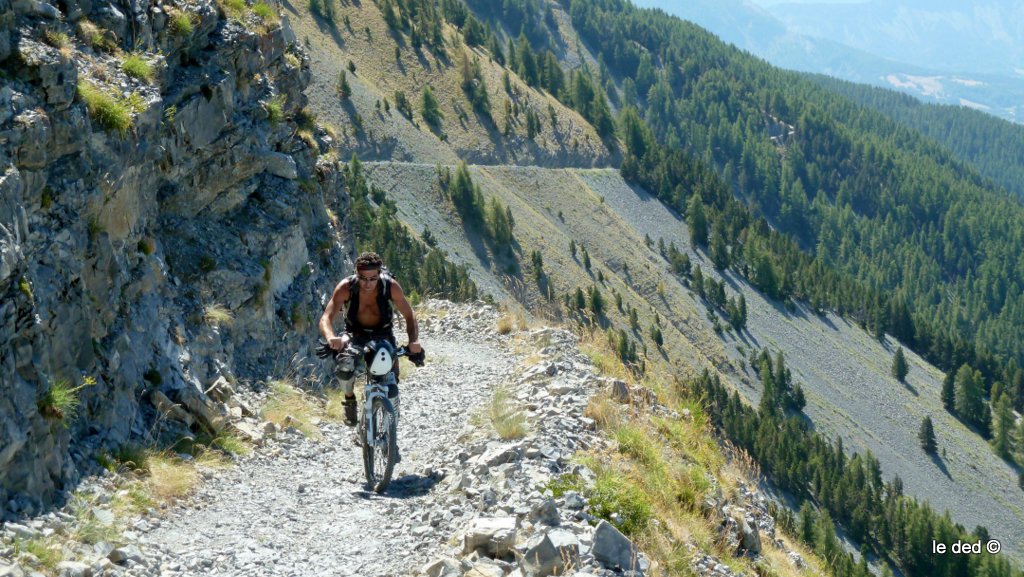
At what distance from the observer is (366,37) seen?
12225cm

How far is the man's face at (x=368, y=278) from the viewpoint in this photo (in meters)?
10.0

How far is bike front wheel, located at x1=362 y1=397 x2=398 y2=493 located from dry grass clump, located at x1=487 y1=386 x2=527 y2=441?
4.61ft

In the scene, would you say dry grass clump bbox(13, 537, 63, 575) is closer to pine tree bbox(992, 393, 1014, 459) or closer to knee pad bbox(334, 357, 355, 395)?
knee pad bbox(334, 357, 355, 395)

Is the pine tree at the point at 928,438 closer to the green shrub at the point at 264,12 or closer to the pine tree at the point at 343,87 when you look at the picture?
the pine tree at the point at 343,87

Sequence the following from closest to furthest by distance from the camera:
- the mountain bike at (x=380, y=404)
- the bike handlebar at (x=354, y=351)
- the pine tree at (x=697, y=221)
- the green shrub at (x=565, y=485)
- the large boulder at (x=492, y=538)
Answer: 1. the large boulder at (x=492, y=538)
2. the green shrub at (x=565, y=485)
3. the mountain bike at (x=380, y=404)
4. the bike handlebar at (x=354, y=351)
5. the pine tree at (x=697, y=221)

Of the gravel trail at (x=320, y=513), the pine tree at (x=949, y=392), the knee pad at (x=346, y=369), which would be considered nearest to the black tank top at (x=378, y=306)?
the knee pad at (x=346, y=369)

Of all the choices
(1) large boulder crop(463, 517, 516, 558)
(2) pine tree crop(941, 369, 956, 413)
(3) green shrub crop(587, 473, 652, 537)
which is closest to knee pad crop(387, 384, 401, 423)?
(1) large boulder crop(463, 517, 516, 558)

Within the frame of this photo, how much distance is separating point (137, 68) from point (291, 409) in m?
5.26

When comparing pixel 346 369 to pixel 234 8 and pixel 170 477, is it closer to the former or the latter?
pixel 170 477

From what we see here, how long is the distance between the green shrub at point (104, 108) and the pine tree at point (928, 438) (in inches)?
4807

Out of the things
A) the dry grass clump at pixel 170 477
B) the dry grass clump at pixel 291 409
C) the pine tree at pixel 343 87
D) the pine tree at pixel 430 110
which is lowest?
the pine tree at pixel 430 110

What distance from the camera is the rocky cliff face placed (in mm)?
8203

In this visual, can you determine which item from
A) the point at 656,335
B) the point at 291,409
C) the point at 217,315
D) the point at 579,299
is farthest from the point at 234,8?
the point at 656,335

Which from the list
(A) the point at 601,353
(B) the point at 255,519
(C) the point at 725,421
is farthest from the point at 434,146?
→ (B) the point at 255,519
